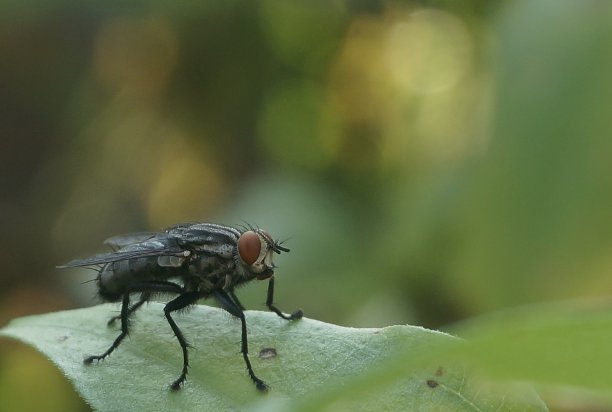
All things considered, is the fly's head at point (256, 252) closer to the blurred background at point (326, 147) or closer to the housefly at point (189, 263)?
the housefly at point (189, 263)

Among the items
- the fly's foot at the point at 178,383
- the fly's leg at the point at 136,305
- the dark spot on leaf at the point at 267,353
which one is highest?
the dark spot on leaf at the point at 267,353

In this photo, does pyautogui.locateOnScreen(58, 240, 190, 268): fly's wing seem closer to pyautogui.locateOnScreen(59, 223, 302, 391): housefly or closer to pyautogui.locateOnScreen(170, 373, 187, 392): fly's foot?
pyautogui.locateOnScreen(59, 223, 302, 391): housefly

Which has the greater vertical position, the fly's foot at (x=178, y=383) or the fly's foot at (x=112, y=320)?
the fly's foot at (x=178, y=383)

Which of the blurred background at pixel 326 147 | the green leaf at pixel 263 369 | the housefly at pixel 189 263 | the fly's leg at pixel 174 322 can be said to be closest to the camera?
the green leaf at pixel 263 369

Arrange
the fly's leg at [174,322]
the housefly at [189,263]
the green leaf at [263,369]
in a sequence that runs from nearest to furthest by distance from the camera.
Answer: the green leaf at [263,369], the fly's leg at [174,322], the housefly at [189,263]

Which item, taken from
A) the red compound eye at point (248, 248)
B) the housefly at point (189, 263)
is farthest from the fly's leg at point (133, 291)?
the red compound eye at point (248, 248)

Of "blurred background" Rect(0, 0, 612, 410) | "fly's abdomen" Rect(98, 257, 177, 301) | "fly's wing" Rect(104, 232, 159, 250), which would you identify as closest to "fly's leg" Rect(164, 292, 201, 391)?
"fly's abdomen" Rect(98, 257, 177, 301)
